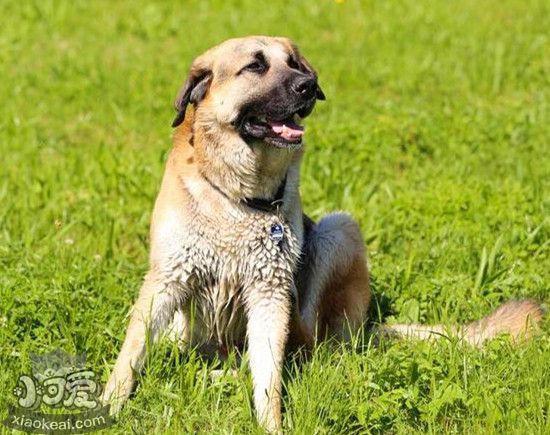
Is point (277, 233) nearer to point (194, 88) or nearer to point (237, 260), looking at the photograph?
point (237, 260)

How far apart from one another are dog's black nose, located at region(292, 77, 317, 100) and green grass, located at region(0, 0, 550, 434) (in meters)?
1.20

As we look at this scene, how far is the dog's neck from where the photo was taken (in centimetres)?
506

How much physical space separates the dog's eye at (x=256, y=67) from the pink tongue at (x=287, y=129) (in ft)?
0.81

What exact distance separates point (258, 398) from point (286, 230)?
0.83m

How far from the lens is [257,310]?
5035 mm

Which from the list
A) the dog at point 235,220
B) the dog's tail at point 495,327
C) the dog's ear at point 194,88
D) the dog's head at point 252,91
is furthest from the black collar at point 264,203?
the dog's tail at point 495,327

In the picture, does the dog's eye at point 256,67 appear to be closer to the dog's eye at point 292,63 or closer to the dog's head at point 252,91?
the dog's head at point 252,91

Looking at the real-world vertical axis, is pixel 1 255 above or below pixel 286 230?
below

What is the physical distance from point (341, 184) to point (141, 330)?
107 inches

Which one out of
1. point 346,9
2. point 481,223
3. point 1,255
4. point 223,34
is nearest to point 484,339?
point 481,223

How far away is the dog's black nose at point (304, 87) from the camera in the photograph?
4930mm

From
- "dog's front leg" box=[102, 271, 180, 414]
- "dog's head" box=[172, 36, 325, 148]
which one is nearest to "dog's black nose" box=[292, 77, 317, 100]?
"dog's head" box=[172, 36, 325, 148]

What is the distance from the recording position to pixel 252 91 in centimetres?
499

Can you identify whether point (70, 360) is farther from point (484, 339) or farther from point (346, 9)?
point (346, 9)
